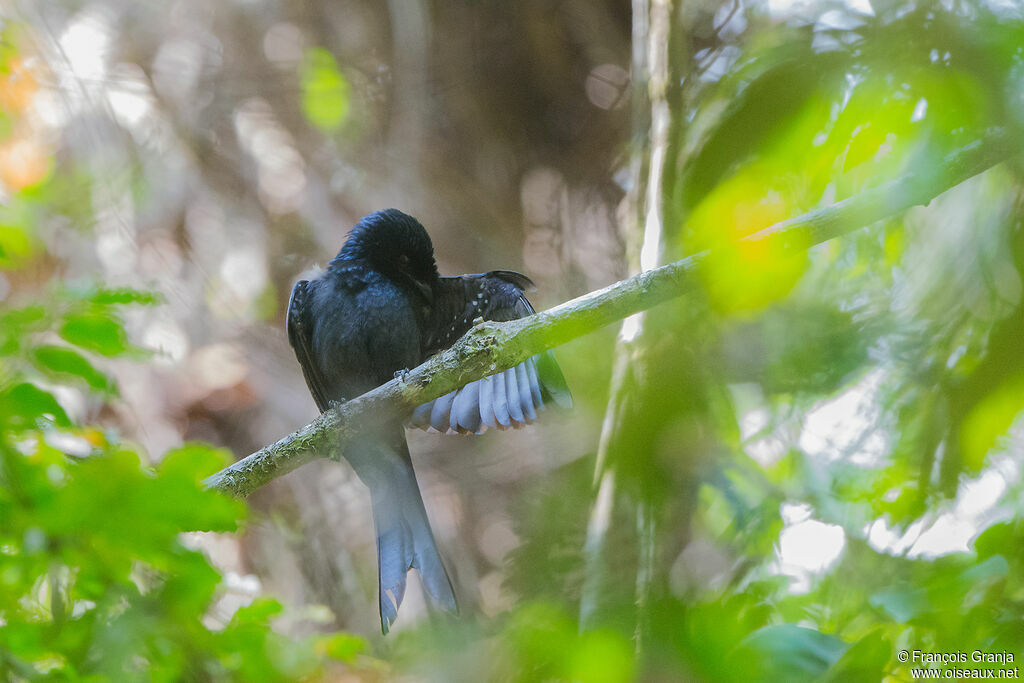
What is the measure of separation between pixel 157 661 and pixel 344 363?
7.56 feet

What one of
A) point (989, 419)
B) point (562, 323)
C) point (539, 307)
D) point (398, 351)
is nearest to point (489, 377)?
point (398, 351)

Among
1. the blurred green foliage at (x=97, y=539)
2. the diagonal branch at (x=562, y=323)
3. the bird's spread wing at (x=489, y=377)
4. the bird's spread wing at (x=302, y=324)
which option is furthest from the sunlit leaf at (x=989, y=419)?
the bird's spread wing at (x=302, y=324)

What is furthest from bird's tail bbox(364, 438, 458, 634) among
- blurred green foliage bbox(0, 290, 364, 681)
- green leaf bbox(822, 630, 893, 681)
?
green leaf bbox(822, 630, 893, 681)

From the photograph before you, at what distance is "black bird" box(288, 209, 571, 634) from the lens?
3133 mm

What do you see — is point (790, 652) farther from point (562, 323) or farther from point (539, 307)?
point (539, 307)

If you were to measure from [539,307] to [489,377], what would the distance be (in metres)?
1.18

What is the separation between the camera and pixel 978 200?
2402 millimetres

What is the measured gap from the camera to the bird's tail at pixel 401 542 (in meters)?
3.04

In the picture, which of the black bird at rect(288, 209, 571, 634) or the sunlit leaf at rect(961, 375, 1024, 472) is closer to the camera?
the sunlit leaf at rect(961, 375, 1024, 472)

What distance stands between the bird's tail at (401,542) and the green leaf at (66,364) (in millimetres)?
1818

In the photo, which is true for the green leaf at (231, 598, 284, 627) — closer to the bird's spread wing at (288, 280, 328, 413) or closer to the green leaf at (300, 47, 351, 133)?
the bird's spread wing at (288, 280, 328, 413)

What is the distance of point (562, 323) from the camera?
2270 mm

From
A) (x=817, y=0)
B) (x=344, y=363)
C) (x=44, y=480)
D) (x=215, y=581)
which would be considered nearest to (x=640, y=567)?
(x=215, y=581)

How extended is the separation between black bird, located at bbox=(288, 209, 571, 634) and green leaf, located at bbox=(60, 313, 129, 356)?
1.63 meters
